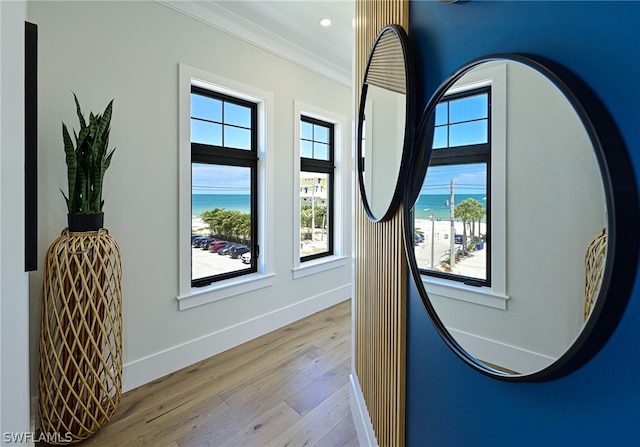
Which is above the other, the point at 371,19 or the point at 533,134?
the point at 371,19

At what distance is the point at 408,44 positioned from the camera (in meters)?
0.98

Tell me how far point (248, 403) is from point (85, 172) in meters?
1.72

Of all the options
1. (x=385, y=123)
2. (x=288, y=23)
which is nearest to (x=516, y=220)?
(x=385, y=123)

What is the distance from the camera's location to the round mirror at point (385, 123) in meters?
0.98

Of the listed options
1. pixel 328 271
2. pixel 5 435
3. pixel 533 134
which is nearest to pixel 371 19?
pixel 533 134

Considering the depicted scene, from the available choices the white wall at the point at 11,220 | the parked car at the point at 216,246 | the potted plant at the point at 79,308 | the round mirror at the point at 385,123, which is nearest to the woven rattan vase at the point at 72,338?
the potted plant at the point at 79,308

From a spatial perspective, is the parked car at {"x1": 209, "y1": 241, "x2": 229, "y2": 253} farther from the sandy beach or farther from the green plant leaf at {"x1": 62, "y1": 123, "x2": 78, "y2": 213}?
the sandy beach

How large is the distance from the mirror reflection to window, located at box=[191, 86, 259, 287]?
2.23 meters

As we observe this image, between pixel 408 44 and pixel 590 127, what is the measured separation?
2.32 feet

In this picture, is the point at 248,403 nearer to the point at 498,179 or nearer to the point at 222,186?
the point at 222,186

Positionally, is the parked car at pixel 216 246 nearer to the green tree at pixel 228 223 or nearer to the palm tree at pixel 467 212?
the green tree at pixel 228 223

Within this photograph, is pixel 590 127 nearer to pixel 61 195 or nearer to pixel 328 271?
pixel 61 195

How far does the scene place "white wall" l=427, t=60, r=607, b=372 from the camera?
1.56 feet

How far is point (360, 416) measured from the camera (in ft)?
5.42
